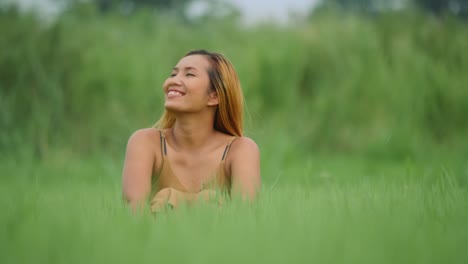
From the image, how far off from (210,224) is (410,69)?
5360 millimetres

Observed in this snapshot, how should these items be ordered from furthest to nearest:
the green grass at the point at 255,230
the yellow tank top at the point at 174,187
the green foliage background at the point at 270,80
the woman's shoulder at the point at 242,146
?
1. the green foliage background at the point at 270,80
2. the woman's shoulder at the point at 242,146
3. the yellow tank top at the point at 174,187
4. the green grass at the point at 255,230

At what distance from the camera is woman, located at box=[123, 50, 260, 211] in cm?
256

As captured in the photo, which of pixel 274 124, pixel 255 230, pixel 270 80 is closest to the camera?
pixel 255 230

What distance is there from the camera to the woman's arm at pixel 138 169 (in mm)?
2508

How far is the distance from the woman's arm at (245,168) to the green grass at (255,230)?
0.23 ft

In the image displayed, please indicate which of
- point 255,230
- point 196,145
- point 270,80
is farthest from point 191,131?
point 270,80

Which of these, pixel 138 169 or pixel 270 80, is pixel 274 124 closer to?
pixel 270 80

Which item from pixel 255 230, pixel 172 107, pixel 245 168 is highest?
pixel 172 107

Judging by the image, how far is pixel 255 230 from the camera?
1844 mm

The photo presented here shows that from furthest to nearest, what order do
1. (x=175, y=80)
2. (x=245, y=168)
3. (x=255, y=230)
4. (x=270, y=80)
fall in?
1. (x=270, y=80)
2. (x=175, y=80)
3. (x=245, y=168)
4. (x=255, y=230)

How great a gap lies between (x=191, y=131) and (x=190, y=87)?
187 mm

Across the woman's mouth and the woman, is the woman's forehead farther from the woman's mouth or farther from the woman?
the woman's mouth

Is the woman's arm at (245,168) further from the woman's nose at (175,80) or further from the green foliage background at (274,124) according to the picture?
the woman's nose at (175,80)

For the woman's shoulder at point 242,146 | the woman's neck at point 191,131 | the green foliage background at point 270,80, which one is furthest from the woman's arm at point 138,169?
the green foliage background at point 270,80
